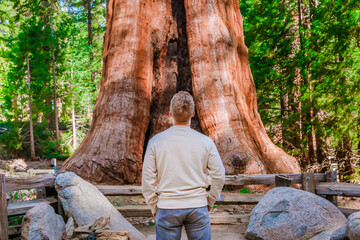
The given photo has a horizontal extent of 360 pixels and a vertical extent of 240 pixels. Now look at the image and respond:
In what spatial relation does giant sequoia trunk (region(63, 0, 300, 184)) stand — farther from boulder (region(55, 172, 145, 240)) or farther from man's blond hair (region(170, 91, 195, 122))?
man's blond hair (region(170, 91, 195, 122))

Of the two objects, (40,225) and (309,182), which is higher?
(309,182)

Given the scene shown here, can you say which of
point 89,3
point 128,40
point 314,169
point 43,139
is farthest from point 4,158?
point 314,169

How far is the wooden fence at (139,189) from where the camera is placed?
16.3 ft

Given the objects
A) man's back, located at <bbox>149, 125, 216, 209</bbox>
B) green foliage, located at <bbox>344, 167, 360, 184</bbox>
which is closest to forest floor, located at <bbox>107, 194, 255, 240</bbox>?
man's back, located at <bbox>149, 125, 216, 209</bbox>

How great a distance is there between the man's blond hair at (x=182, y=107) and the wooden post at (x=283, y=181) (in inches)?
146

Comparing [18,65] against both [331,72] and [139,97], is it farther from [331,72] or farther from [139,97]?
[331,72]

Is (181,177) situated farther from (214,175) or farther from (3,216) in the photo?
(3,216)

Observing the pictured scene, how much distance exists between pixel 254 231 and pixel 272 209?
0.44 metres

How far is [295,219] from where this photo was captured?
193 inches

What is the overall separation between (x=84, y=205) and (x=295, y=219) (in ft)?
10.6

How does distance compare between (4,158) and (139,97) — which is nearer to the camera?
(139,97)

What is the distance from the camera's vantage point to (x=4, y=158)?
2438cm

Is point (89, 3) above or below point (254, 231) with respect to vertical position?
above

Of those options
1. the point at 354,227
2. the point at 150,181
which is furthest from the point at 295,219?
the point at 150,181
